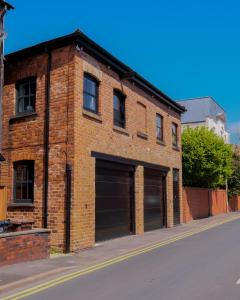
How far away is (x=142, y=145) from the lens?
755 inches

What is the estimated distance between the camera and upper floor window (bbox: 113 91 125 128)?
17295 millimetres

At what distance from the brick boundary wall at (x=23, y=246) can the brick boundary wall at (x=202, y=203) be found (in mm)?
14792

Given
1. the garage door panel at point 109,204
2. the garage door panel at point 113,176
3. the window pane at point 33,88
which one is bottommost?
the garage door panel at point 109,204

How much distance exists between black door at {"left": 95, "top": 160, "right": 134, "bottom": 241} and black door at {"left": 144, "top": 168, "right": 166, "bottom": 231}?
1633 mm

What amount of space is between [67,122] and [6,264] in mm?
5567

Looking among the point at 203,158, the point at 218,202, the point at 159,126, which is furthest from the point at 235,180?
the point at 159,126

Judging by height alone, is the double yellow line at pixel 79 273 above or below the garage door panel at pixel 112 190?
below

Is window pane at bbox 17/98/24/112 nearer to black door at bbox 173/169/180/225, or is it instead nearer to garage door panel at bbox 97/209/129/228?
garage door panel at bbox 97/209/129/228

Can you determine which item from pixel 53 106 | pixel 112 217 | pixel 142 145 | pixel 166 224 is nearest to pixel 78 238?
pixel 112 217

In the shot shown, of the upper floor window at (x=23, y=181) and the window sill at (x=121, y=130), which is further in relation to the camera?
the window sill at (x=121, y=130)

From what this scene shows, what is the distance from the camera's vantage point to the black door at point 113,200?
1556 cm

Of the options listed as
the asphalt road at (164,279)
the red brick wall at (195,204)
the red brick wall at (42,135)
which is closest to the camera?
the asphalt road at (164,279)

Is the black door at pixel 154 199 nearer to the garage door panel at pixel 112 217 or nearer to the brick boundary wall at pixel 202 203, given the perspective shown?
the garage door panel at pixel 112 217

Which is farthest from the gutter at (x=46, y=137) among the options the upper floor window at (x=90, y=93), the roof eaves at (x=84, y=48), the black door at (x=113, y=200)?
the black door at (x=113, y=200)
